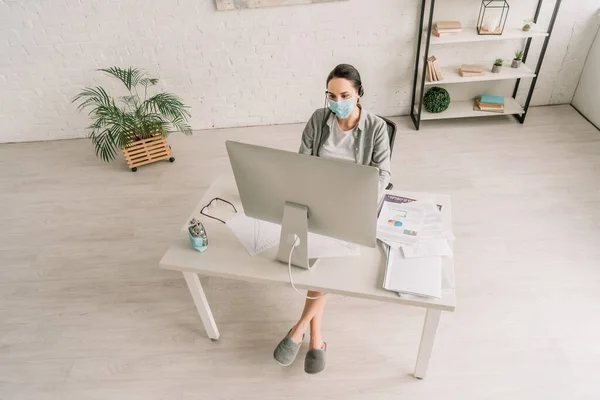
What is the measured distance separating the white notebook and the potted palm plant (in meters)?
2.36

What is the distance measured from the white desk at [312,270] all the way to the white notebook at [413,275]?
27 millimetres

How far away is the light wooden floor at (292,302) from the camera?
1892 mm

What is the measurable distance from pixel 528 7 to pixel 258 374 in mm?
3450

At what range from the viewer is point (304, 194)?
1.35 meters

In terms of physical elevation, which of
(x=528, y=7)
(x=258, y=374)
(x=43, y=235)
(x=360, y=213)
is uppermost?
(x=528, y=7)

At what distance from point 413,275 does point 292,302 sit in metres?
0.97

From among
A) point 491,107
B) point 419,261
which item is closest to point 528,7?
point 491,107

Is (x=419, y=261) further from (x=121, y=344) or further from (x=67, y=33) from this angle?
(x=67, y=33)

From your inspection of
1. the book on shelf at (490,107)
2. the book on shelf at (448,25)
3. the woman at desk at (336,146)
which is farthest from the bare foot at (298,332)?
the book on shelf at (490,107)

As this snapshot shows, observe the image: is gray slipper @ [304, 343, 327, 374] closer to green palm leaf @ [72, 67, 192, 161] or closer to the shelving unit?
green palm leaf @ [72, 67, 192, 161]

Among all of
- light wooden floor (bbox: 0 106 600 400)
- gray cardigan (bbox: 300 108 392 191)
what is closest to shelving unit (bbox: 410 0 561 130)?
light wooden floor (bbox: 0 106 600 400)

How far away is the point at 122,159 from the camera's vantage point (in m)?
3.54

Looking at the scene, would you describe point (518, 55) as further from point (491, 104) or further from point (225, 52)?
point (225, 52)

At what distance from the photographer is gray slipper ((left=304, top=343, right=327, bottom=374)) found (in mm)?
1876
